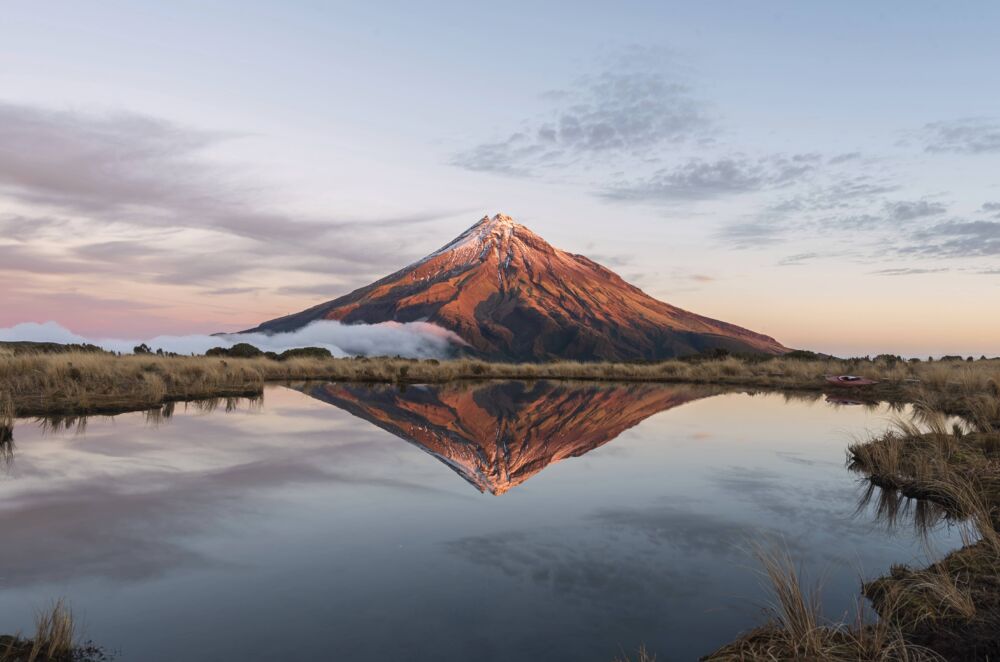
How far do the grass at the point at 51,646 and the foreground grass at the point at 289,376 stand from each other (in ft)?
33.9

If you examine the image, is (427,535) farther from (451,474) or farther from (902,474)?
(902,474)

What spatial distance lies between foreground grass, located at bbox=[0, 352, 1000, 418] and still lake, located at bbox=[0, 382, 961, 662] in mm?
4747

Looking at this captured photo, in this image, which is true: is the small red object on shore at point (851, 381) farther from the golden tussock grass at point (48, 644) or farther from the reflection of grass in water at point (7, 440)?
the golden tussock grass at point (48, 644)

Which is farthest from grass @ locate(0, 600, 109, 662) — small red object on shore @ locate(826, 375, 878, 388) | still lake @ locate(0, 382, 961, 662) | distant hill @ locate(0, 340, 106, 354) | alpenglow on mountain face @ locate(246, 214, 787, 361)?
alpenglow on mountain face @ locate(246, 214, 787, 361)

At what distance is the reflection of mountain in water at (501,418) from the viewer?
→ 1059 centimetres

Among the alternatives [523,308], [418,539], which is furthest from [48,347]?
[523,308]

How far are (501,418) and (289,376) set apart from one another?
19.5 metres

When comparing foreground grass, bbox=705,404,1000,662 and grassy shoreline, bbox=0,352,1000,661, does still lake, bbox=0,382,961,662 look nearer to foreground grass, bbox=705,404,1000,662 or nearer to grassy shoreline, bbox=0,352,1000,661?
foreground grass, bbox=705,404,1000,662

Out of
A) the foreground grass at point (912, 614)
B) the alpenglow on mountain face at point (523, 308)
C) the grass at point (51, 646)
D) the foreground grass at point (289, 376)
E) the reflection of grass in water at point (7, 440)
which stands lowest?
the grass at point (51, 646)

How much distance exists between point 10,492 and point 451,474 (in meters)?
5.77

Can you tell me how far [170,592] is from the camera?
488 centimetres

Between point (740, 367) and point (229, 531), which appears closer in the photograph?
point (229, 531)

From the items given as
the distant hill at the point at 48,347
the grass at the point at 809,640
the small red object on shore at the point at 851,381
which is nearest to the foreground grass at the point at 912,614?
the grass at the point at 809,640

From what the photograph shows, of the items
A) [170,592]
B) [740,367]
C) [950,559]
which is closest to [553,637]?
[170,592]
